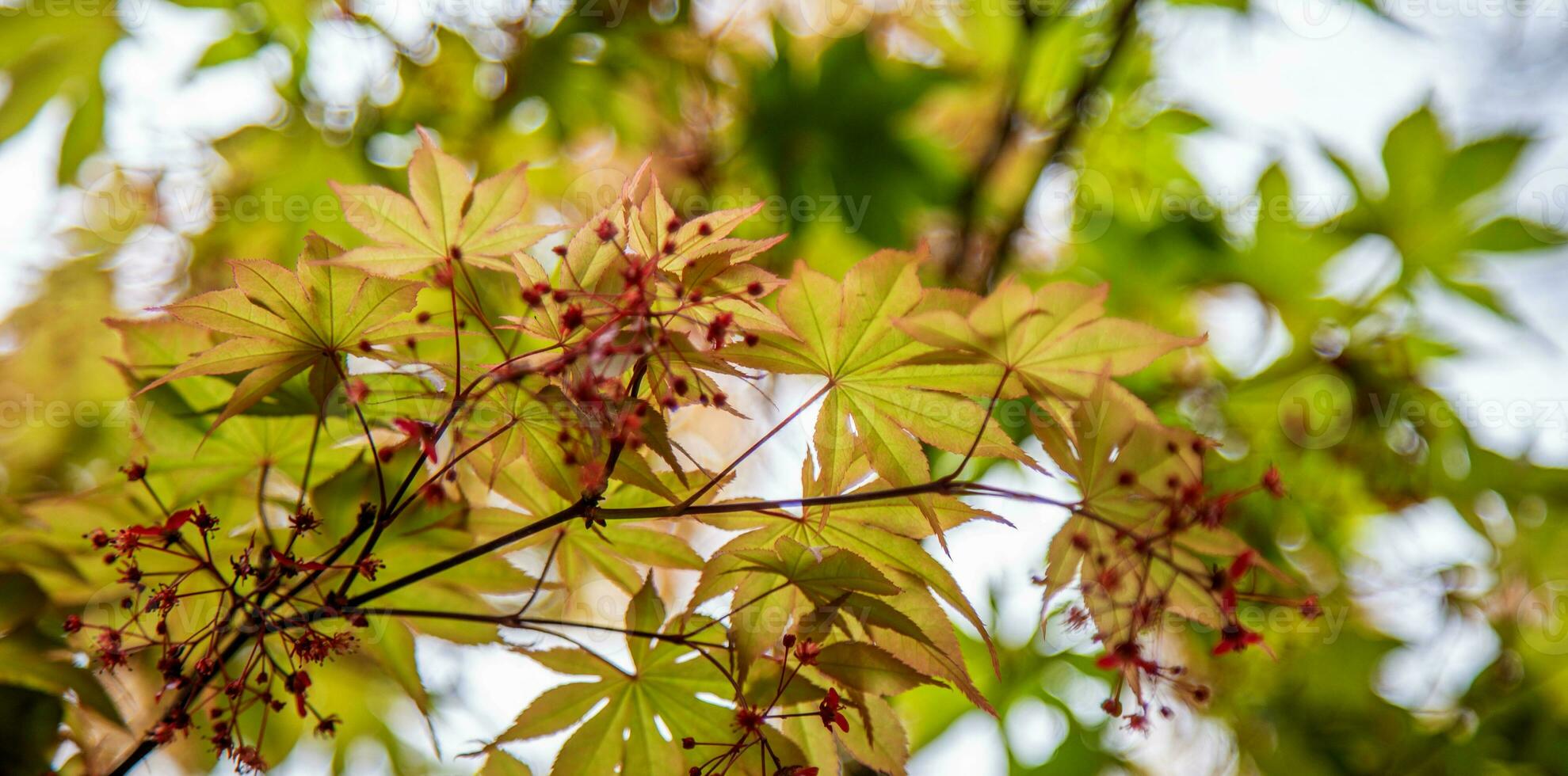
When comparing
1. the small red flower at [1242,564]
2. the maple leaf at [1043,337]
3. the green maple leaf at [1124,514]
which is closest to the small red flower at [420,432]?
the maple leaf at [1043,337]

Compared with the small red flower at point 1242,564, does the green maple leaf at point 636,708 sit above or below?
below

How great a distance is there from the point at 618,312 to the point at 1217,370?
5.22ft

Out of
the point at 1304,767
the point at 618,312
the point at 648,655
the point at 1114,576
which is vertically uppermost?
the point at 618,312

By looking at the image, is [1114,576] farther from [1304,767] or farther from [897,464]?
[1304,767]

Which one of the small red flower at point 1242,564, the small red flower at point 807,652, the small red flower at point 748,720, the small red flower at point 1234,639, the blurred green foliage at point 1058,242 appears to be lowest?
the blurred green foliage at point 1058,242

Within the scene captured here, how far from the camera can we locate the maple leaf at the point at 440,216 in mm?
781

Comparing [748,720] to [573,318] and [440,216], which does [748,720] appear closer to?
[573,318]

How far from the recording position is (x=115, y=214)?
213 centimetres

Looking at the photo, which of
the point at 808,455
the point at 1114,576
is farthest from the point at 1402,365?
the point at 808,455

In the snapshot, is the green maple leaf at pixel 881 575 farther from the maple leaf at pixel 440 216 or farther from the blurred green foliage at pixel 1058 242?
the blurred green foliage at pixel 1058 242

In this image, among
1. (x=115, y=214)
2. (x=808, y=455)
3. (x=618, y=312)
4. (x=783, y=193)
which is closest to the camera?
(x=618, y=312)

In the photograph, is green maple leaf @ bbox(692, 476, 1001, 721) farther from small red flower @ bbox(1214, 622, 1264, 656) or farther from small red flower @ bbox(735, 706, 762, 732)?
small red flower @ bbox(1214, 622, 1264, 656)

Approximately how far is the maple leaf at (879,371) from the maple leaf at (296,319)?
0.31 meters

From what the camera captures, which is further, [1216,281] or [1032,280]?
[1216,281]
